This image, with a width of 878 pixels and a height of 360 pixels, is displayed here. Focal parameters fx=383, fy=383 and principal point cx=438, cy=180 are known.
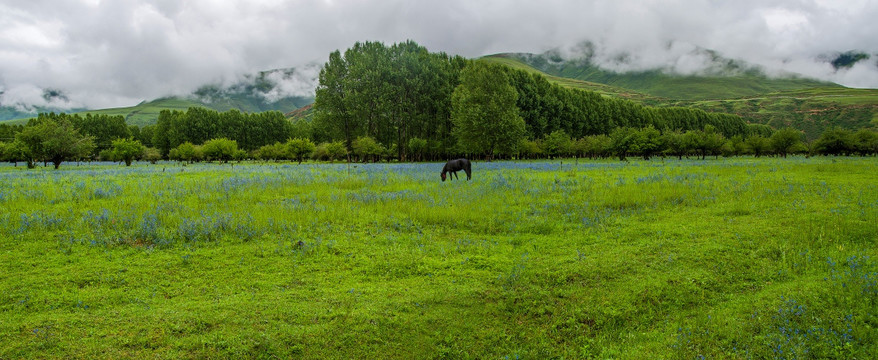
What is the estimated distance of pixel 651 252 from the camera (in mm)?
8625

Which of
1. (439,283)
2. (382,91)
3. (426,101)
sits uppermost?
(382,91)

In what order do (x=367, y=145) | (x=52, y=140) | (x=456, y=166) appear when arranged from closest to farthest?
1. (x=456, y=166)
2. (x=52, y=140)
3. (x=367, y=145)

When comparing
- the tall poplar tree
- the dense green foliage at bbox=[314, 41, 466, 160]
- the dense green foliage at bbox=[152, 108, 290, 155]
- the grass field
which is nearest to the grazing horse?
the grass field

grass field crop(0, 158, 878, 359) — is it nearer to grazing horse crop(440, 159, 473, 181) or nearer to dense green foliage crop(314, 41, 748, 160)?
grazing horse crop(440, 159, 473, 181)

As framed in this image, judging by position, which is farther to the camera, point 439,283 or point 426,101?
point 426,101

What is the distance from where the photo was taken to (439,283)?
702cm

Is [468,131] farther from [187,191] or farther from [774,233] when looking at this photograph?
[774,233]

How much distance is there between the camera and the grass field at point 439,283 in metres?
5.21

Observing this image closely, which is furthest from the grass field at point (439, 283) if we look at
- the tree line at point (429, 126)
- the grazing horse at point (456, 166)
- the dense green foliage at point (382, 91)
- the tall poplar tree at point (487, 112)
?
the dense green foliage at point (382, 91)

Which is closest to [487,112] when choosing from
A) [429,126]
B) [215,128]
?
[429,126]

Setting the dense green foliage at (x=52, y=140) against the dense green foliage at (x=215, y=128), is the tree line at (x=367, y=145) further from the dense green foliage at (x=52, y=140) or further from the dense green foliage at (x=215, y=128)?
the dense green foliage at (x=215, y=128)

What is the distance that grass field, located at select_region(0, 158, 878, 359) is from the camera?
205 inches

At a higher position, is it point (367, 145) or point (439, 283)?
point (367, 145)

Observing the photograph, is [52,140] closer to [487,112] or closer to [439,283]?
[487,112]
